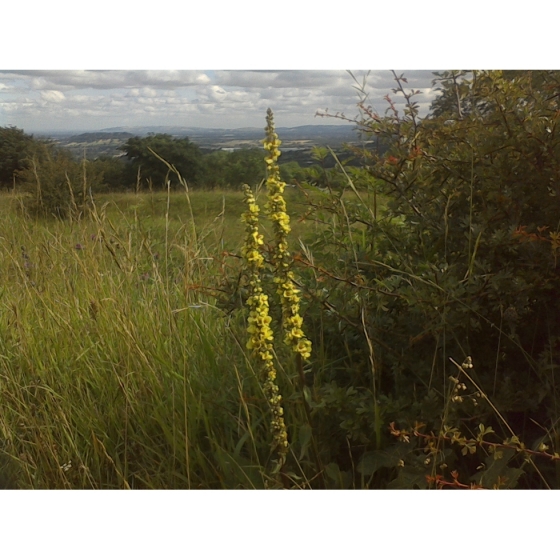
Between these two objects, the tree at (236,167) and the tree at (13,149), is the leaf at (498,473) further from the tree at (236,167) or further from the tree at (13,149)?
the tree at (13,149)

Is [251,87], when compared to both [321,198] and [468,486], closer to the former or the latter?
[321,198]

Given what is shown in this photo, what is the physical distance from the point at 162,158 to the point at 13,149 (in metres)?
0.58

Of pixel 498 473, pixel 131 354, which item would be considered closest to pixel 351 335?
pixel 498 473

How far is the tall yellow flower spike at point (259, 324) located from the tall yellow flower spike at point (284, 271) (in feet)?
0.18

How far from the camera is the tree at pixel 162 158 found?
2264 millimetres

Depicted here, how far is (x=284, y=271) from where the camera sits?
2.08 metres

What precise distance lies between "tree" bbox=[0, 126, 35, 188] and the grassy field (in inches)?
5.0

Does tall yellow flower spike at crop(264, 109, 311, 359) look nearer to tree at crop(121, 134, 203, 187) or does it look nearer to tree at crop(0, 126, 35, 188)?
tree at crop(121, 134, 203, 187)

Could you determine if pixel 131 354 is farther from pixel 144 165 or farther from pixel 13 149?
pixel 13 149

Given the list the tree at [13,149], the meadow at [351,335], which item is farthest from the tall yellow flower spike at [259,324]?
the tree at [13,149]

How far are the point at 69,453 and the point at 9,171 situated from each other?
111cm


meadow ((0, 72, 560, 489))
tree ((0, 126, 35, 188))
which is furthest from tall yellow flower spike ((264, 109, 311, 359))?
tree ((0, 126, 35, 188))
